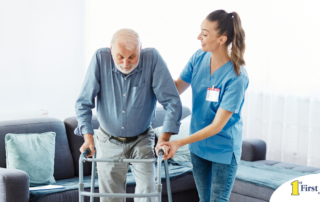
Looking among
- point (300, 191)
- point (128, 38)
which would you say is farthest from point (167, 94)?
point (300, 191)

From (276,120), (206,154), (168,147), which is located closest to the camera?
(168,147)

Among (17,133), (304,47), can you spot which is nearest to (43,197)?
(17,133)

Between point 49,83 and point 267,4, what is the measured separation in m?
2.53

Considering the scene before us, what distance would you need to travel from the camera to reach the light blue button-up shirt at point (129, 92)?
6.70 ft

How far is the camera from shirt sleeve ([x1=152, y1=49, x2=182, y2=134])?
2037 mm

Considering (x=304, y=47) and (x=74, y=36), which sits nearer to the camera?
(x=304, y=47)

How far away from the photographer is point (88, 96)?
204cm

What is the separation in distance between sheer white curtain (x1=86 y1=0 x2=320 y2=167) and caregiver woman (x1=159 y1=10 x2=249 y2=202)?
6.77 feet

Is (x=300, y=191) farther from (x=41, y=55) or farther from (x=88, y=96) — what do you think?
(x=41, y=55)

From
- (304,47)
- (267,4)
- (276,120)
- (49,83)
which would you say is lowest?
(276,120)

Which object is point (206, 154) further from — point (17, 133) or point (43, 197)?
point (17, 133)

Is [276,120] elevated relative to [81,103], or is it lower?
lower

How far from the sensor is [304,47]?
3.90 meters

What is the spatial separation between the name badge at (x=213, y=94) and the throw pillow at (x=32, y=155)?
5.42ft
